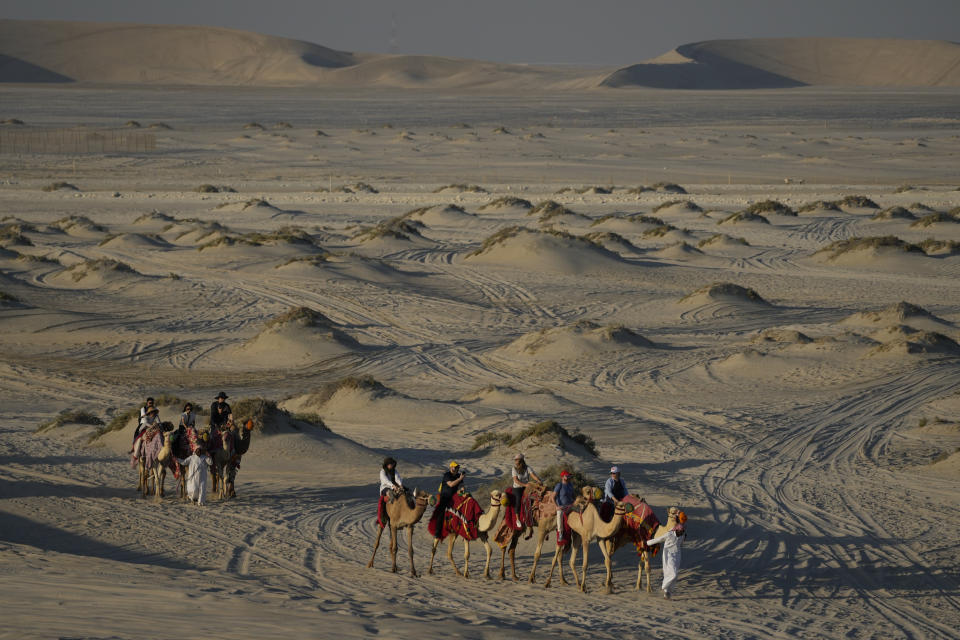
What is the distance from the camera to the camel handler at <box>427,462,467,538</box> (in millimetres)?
12109

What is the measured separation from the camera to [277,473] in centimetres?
1720

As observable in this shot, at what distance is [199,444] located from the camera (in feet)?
49.0

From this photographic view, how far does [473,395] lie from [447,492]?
10.2 m

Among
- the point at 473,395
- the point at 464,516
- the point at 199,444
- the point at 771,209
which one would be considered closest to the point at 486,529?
the point at 464,516

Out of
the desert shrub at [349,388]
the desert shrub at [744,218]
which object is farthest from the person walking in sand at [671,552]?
the desert shrub at [744,218]

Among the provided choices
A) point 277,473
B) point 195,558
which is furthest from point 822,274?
point 195,558

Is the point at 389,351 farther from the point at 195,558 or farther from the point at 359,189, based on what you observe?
the point at 359,189

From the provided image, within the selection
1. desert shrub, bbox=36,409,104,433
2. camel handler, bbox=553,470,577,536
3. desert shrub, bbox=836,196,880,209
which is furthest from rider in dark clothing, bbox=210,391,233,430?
desert shrub, bbox=836,196,880,209

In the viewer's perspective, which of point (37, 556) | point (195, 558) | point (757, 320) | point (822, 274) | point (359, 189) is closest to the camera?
point (37, 556)

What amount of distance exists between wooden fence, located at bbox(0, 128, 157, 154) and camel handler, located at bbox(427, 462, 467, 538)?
234 feet

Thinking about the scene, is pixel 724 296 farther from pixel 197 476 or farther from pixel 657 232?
pixel 197 476

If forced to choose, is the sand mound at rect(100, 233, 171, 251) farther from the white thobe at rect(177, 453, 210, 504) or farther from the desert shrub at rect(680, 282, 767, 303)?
the white thobe at rect(177, 453, 210, 504)

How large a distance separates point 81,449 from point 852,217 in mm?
36293

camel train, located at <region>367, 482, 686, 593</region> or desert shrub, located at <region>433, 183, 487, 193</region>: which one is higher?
desert shrub, located at <region>433, 183, 487, 193</region>
